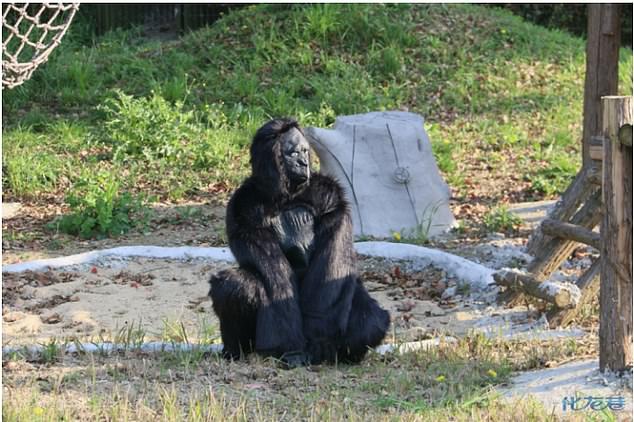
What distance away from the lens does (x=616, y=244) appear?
553cm

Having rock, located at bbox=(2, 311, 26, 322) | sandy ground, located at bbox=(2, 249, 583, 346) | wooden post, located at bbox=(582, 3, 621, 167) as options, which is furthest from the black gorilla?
wooden post, located at bbox=(582, 3, 621, 167)

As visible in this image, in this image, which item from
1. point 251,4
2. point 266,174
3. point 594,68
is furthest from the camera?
point 251,4

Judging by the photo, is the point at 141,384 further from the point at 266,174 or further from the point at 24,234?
the point at 24,234

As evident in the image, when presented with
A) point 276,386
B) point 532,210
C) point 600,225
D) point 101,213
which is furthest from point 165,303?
point 532,210

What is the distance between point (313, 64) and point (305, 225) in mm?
8580

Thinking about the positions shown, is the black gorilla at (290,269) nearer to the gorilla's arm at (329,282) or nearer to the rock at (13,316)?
the gorilla's arm at (329,282)

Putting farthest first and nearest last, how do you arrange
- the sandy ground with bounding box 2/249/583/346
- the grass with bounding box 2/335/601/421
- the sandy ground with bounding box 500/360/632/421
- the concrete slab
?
the concrete slab → the sandy ground with bounding box 2/249/583/346 → the sandy ground with bounding box 500/360/632/421 → the grass with bounding box 2/335/601/421

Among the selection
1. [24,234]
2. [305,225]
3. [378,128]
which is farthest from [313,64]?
[305,225]

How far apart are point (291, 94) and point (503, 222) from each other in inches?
180

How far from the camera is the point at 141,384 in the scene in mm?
5680

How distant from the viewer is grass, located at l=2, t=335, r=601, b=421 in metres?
5.09

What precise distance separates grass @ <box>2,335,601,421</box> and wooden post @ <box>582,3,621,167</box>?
13.6 ft

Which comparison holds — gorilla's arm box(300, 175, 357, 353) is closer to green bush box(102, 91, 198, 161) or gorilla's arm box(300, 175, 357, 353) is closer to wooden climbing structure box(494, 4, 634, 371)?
wooden climbing structure box(494, 4, 634, 371)

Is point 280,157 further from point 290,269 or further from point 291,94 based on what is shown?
point 291,94
